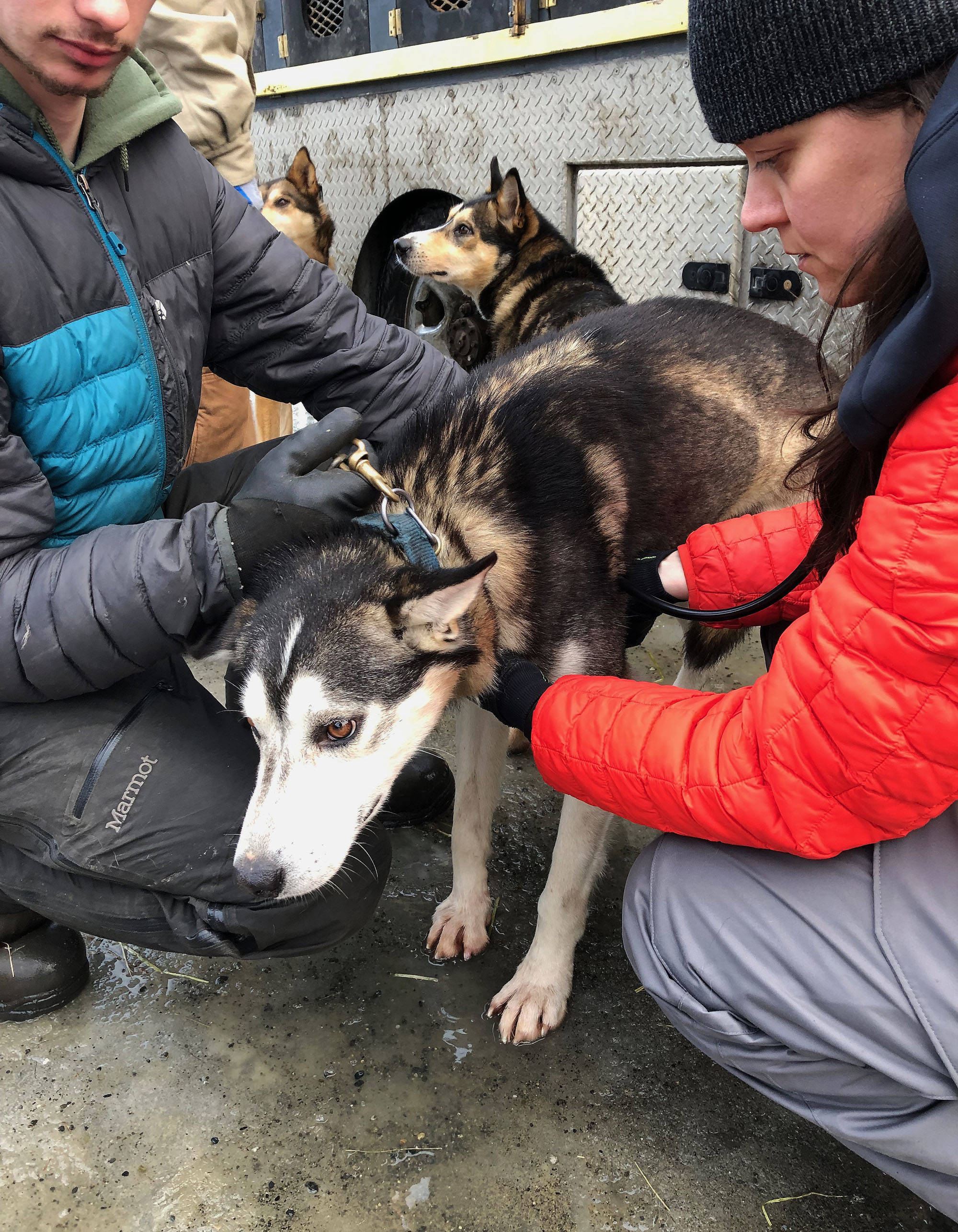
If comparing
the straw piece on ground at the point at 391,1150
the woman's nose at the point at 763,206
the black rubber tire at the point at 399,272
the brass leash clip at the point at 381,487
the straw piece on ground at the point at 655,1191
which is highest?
the woman's nose at the point at 763,206

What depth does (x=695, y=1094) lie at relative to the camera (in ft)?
6.35

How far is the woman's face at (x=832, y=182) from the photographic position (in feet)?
4.02

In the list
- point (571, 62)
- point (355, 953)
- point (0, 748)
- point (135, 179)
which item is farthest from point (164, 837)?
point (571, 62)

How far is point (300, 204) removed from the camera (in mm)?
5617

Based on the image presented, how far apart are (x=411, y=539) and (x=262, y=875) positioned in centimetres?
73

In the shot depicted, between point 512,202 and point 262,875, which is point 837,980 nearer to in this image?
point 262,875

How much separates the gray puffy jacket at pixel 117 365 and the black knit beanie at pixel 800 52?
3.86 feet

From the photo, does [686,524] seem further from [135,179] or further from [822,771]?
[135,179]

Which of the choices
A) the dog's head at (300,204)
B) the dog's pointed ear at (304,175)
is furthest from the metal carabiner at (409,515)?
the dog's pointed ear at (304,175)

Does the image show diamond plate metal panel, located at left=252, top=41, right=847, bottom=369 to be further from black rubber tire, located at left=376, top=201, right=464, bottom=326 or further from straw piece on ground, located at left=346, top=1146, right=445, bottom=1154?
straw piece on ground, located at left=346, top=1146, right=445, bottom=1154

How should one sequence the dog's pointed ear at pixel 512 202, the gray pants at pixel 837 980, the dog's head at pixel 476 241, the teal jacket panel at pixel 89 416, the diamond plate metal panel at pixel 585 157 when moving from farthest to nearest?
the dog's head at pixel 476 241
the dog's pointed ear at pixel 512 202
the diamond plate metal panel at pixel 585 157
the teal jacket panel at pixel 89 416
the gray pants at pixel 837 980

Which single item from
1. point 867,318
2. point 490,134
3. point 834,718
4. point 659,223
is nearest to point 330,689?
point 834,718

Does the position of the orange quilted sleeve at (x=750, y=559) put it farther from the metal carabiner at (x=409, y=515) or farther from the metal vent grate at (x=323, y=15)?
the metal vent grate at (x=323, y=15)

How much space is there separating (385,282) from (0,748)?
195 inches
